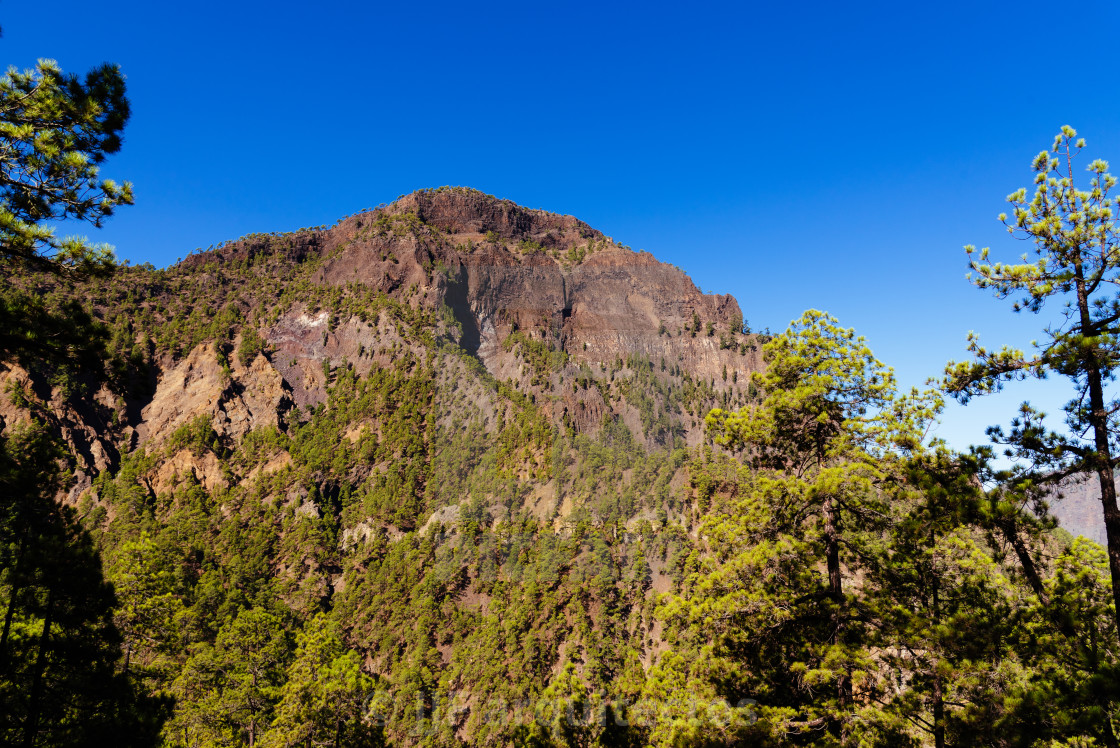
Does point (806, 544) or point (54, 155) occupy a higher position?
point (54, 155)

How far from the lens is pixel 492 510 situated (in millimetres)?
86125

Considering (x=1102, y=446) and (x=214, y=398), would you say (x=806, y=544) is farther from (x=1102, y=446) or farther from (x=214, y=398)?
(x=214, y=398)

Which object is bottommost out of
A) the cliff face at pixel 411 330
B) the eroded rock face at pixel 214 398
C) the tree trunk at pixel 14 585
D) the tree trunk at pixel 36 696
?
the tree trunk at pixel 36 696

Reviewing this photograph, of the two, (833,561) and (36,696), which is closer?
(833,561)

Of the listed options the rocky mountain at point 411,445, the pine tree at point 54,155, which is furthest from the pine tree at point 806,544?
the rocky mountain at point 411,445

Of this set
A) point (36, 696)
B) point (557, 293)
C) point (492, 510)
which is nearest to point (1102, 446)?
point (36, 696)

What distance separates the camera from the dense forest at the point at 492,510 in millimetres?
7496

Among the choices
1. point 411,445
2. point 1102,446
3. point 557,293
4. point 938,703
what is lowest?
point 938,703

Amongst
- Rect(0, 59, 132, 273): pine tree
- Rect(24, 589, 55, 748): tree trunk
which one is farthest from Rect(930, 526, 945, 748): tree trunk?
Rect(24, 589, 55, 748): tree trunk

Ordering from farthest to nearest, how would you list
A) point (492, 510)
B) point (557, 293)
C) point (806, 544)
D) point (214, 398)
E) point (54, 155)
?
point (557, 293)
point (214, 398)
point (492, 510)
point (806, 544)
point (54, 155)

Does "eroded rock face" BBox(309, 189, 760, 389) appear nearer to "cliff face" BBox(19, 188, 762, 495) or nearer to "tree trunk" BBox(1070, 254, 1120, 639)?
"cliff face" BBox(19, 188, 762, 495)

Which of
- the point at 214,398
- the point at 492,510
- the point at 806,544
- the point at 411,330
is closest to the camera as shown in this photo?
the point at 806,544

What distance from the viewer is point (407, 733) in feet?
144

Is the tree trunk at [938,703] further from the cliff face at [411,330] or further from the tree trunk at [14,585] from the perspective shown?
the cliff face at [411,330]
